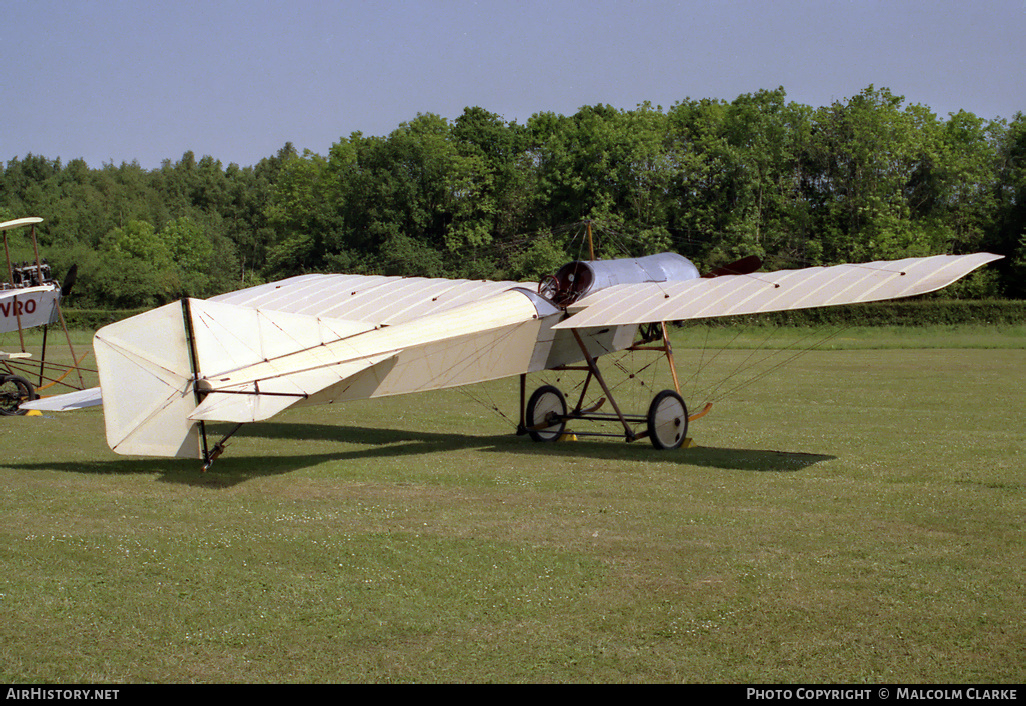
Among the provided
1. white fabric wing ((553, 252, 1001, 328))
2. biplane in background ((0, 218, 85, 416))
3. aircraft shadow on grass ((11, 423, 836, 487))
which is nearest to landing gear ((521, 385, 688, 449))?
aircraft shadow on grass ((11, 423, 836, 487))

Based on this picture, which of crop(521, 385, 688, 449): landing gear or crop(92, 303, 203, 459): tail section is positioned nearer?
crop(92, 303, 203, 459): tail section

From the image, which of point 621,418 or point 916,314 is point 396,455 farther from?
point 916,314

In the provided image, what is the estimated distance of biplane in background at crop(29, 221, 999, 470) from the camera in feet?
26.0

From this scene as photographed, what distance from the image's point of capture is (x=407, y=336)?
10.0 metres

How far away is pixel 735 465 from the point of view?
979 centimetres

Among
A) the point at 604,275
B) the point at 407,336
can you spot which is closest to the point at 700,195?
the point at 604,275

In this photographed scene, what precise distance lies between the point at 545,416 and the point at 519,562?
21.0ft

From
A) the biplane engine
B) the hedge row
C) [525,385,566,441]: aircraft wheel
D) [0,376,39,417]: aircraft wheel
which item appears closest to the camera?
the biplane engine

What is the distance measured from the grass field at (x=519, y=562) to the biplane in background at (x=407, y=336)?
2.60 feet

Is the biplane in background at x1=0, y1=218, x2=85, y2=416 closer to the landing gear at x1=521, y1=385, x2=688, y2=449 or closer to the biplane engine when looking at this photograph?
the landing gear at x1=521, y1=385, x2=688, y2=449

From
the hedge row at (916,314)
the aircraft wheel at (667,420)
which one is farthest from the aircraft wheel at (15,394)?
the hedge row at (916,314)

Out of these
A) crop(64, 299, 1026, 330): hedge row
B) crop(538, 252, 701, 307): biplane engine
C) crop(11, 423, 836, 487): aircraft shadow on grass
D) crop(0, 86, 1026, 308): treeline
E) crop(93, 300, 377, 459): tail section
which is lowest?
crop(64, 299, 1026, 330): hedge row

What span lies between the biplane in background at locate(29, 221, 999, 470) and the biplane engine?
2cm

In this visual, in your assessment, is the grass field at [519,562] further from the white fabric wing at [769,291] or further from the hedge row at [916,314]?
the hedge row at [916,314]
